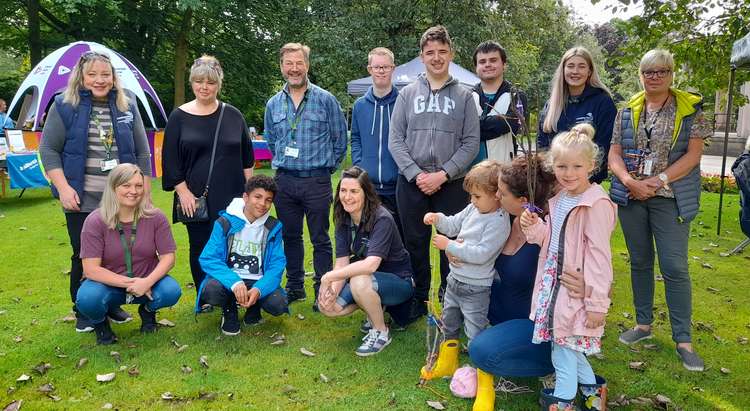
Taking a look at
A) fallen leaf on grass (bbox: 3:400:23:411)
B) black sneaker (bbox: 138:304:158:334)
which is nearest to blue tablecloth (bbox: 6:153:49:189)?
black sneaker (bbox: 138:304:158:334)

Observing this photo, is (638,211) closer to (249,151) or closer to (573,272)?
(573,272)

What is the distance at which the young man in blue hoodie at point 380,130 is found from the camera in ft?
14.2

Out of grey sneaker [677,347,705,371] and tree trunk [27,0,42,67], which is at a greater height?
tree trunk [27,0,42,67]

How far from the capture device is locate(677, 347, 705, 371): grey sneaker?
11.3ft

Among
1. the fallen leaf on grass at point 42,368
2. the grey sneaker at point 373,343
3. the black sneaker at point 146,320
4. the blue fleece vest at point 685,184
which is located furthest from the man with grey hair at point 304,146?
the blue fleece vest at point 685,184

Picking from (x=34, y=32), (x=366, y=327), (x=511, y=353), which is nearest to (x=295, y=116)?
(x=366, y=327)

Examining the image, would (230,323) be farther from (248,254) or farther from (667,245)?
(667,245)

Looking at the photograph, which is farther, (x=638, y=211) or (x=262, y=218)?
(x=262, y=218)

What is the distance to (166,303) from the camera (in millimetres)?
3877

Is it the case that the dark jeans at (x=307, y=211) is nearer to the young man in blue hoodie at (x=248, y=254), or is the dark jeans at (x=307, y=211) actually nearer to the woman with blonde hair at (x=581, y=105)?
the young man in blue hoodie at (x=248, y=254)

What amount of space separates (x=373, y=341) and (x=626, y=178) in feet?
6.23

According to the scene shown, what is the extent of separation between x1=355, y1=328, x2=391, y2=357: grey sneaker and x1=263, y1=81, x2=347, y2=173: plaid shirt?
1.38 meters

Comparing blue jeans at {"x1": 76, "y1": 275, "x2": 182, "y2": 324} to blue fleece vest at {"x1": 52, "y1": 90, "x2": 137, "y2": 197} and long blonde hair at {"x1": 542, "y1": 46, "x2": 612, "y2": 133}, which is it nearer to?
blue fleece vest at {"x1": 52, "y1": 90, "x2": 137, "y2": 197}

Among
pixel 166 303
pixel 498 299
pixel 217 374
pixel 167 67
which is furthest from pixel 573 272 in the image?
pixel 167 67
